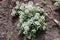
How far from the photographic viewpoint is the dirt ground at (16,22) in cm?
385

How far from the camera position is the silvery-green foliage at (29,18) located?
3.74m

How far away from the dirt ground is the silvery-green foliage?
14 centimetres

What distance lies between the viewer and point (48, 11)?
422 cm

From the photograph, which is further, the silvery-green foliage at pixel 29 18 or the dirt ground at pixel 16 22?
the dirt ground at pixel 16 22

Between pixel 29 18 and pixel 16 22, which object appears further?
pixel 16 22

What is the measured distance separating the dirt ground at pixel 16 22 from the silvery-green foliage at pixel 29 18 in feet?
0.47

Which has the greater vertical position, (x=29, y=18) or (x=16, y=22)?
(x=29, y=18)

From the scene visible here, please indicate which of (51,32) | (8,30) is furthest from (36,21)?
(8,30)

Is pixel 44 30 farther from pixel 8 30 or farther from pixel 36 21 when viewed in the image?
pixel 8 30

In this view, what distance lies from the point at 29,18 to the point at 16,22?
0.37 metres

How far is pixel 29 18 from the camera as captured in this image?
3926mm

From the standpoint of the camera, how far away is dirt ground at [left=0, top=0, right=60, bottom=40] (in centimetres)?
385

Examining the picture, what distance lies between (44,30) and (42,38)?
194mm

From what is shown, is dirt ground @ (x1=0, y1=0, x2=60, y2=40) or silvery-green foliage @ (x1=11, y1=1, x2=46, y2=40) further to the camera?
dirt ground @ (x1=0, y1=0, x2=60, y2=40)
